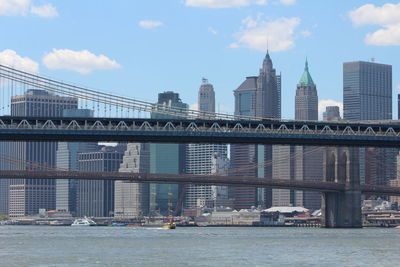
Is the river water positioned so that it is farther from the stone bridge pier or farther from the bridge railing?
the stone bridge pier

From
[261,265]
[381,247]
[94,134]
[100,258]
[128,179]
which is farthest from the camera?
[128,179]

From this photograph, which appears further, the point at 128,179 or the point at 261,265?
the point at 128,179

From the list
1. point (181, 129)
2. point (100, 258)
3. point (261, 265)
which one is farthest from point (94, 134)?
point (261, 265)

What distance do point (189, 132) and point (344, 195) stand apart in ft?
186

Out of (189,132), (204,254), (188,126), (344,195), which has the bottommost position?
(204,254)

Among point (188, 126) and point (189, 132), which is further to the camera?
point (188, 126)

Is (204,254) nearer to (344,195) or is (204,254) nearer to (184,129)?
(184,129)

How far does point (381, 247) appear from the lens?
88.2 meters

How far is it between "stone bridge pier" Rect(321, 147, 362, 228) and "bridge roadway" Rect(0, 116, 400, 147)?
4083 cm

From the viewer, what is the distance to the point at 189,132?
366 feet

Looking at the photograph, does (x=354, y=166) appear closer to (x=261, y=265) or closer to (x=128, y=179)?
(x=128, y=179)

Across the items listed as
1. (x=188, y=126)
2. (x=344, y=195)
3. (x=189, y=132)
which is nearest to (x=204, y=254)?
(x=189, y=132)

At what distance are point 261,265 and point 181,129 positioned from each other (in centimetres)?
5075

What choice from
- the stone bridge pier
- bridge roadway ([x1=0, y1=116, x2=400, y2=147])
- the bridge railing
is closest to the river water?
bridge roadway ([x1=0, y1=116, x2=400, y2=147])
